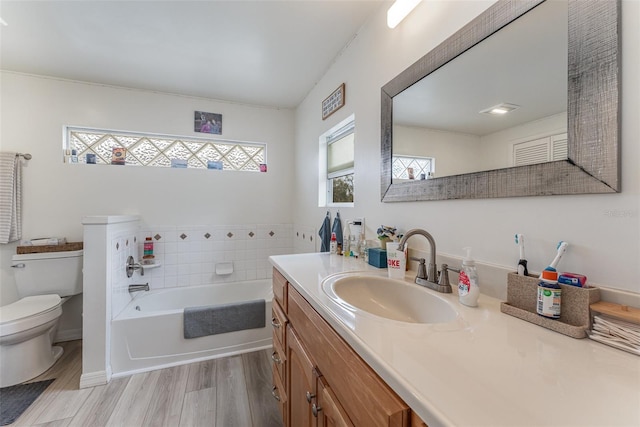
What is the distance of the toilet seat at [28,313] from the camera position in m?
1.66

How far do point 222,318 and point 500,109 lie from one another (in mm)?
2212

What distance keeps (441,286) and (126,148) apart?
9.72 ft

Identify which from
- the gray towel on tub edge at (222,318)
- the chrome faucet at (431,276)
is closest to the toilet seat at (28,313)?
the gray towel on tub edge at (222,318)

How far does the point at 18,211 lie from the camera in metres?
2.17

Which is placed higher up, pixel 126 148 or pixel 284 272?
pixel 126 148

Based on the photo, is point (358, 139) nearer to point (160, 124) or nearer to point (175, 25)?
point (175, 25)

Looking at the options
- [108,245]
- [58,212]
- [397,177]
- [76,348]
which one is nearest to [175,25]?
[108,245]

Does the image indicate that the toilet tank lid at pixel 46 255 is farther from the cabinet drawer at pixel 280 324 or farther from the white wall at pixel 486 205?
the white wall at pixel 486 205

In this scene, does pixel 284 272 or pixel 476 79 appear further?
pixel 284 272

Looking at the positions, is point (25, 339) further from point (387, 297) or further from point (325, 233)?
point (387, 297)

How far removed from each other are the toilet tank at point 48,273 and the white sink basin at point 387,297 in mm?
2376

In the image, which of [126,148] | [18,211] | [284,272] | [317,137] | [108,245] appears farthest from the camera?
[126,148]

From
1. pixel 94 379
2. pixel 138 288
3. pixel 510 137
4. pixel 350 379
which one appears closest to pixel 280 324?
pixel 350 379

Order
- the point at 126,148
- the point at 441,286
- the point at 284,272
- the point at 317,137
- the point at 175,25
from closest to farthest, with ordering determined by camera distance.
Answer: the point at 441,286 < the point at 284,272 < the point at 175,25 < the point at 317,137 < the point at 126,148
